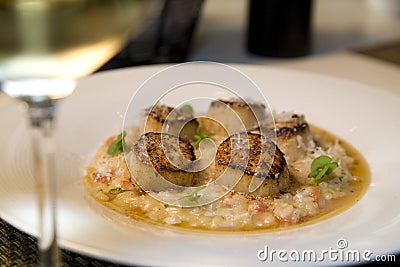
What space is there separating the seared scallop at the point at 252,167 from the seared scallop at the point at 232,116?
299 millimetres

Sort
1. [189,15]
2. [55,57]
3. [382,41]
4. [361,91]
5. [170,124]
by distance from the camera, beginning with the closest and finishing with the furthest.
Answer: [55,57] < [170,124] < [361,91] < [189,15] < [382,41]

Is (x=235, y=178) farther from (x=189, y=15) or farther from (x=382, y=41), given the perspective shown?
(x=382, y=41)

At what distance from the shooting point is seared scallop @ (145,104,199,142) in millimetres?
2051

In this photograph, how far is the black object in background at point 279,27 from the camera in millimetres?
3129

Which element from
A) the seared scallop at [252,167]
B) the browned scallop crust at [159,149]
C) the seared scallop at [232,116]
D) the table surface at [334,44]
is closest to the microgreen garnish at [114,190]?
the browned scallop crust at [159,149]

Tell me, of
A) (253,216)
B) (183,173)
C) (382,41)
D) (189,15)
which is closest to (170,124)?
(183,173)

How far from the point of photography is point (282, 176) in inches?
70.6

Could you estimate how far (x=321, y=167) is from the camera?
1.90 meters

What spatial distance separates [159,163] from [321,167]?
1.50 ft

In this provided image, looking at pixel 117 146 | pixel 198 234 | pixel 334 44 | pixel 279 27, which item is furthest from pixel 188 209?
pixel 334 44

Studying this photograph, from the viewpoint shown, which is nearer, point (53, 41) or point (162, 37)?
point (53, 41)

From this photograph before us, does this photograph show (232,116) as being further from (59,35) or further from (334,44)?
(334,44)

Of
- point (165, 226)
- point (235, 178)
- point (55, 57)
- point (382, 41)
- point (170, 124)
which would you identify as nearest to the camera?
point (55, 57)

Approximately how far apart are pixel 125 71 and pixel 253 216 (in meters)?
0.93
